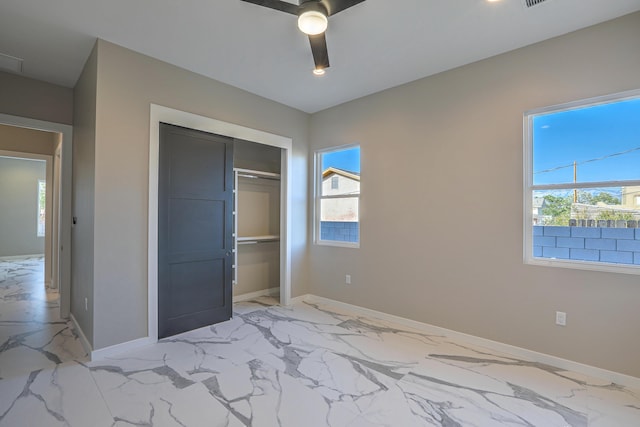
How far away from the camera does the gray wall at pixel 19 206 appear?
8.42 meters

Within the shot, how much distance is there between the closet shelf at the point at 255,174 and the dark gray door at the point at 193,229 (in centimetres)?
62

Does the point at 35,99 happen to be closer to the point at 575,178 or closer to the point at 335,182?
the point at 335,182

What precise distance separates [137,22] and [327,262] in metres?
3.53

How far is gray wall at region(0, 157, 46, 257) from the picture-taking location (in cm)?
842

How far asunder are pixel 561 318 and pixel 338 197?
2882 millimetres

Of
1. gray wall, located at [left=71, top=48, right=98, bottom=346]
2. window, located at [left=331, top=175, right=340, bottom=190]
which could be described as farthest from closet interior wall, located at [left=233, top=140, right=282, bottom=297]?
gray wall, located at [left=71, top=48, right=98, bottom=346]

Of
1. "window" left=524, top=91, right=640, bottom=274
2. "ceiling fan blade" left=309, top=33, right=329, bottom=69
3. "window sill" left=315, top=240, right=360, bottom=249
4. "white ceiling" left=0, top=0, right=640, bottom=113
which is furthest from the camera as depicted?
"window sill" left=315, top=240, right=360, bottom=249

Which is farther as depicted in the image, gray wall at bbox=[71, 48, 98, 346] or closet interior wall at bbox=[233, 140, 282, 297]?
closet interior wall at bbox=[233, 140, 282, 297]

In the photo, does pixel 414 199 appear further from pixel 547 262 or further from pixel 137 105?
pixel 137 105

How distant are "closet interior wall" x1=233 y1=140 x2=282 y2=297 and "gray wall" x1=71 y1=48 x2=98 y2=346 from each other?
1.77m

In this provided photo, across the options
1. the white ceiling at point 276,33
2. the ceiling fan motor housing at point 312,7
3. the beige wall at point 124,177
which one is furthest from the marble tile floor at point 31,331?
the ceiling fan motor housing at point 312,7

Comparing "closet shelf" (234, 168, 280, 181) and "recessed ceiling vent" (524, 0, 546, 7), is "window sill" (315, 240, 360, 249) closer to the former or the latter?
"closet shelf" (234, 168, 280, 181)

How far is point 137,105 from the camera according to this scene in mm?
3004

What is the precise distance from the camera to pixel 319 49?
2287 mm
